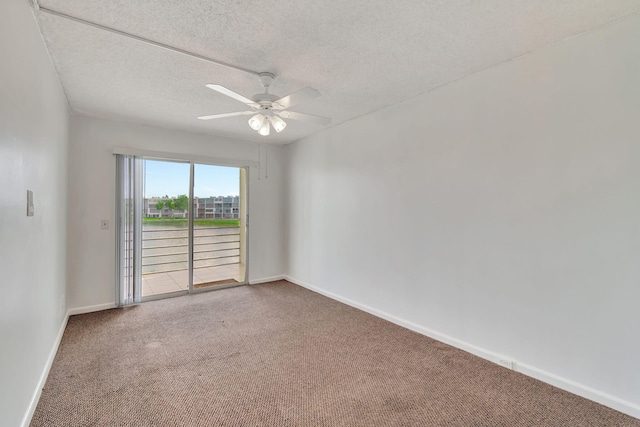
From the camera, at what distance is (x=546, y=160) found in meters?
2.19

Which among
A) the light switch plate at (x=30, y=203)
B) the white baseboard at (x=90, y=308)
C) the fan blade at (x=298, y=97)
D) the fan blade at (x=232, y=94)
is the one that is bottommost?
the white baseboard at (x=90, y=308)

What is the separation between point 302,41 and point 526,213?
6.91 ft

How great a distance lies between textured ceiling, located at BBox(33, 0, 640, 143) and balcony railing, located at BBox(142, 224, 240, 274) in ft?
6.14

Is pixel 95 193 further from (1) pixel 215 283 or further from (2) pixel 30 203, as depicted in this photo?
(2) pixel 30 203

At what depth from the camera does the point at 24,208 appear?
168 centimetres

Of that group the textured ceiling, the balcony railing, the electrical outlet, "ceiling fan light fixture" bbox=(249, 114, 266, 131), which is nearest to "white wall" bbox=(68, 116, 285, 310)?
the balcony railing

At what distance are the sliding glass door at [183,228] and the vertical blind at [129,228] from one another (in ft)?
0.04

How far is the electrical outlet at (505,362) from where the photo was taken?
2.35 metres

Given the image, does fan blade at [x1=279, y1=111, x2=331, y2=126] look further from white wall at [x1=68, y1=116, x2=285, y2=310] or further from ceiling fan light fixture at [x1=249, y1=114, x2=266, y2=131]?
white wall at [x1=68, y1=116, x2=285, y2=310]

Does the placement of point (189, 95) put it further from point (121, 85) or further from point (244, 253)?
point (244, 253)

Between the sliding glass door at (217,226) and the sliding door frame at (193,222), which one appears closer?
the sliding door frame at (193,222)

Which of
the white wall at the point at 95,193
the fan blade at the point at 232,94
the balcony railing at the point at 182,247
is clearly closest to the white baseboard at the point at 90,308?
the white wall at the point at 95,193

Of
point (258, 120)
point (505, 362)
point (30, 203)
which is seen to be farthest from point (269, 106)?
point (505, 362)

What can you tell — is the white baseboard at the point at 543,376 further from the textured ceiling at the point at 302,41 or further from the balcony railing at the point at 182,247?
the balcony railing at the point at 182,247
